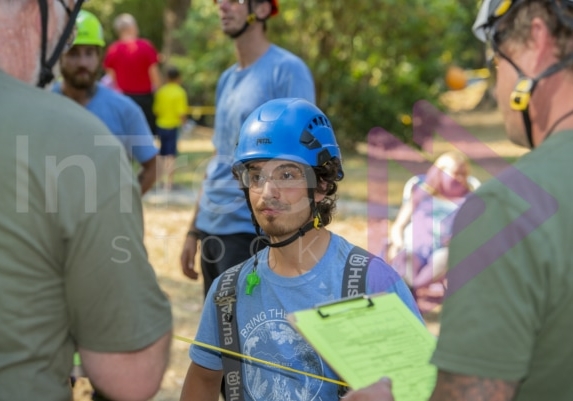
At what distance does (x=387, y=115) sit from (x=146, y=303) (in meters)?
14.4

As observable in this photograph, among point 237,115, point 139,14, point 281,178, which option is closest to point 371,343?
point 281,178

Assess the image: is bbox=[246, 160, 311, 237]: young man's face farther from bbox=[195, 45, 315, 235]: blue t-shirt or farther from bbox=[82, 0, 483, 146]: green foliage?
bbox=[82, 0, 483, 146]: green foliage

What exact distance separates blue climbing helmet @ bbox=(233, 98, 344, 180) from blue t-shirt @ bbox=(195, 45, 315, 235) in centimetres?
132

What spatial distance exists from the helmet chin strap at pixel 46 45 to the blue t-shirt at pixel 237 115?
240cm

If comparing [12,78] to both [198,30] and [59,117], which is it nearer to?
[59,117]

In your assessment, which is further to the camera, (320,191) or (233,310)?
(320,191)

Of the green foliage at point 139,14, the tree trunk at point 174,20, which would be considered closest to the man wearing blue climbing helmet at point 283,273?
the tree trunk at point 174,20

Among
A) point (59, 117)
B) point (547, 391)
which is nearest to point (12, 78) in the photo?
point (59, 117)

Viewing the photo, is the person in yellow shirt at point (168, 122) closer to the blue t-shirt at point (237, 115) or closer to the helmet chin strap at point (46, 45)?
the blue t-shirt at point (237, 115)

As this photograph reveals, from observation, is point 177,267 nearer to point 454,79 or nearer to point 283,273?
Answer: point 283,273

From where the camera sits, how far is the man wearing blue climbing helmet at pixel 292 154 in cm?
328

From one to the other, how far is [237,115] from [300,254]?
73.3 inches

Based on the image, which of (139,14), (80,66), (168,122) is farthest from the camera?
(139,14)

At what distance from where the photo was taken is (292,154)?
3.28 metres
